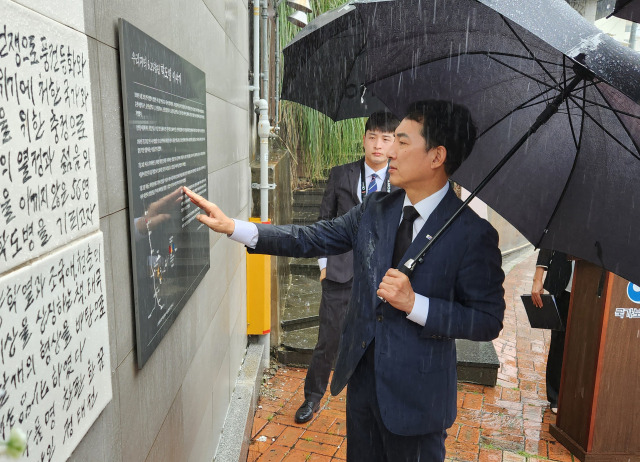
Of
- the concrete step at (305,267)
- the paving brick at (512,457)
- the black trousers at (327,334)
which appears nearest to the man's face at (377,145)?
the black trousers at (327,334)

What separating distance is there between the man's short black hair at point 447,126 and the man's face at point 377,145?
1.66 meters

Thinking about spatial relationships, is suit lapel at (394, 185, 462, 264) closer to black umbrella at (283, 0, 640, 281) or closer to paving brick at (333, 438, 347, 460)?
black umbrella at (283, 0, 640, 281)

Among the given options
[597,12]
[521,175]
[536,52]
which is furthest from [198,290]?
[597,12]

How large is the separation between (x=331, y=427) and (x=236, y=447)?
1.06m

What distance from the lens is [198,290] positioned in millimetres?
2756

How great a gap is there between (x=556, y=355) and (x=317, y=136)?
5034 mm

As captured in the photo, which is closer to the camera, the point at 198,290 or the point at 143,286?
the point at 143,286

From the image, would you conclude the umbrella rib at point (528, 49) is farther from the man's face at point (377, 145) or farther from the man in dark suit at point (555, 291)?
the man in dark suit at point (555, 291)

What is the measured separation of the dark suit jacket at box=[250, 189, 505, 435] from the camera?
224 centimetres

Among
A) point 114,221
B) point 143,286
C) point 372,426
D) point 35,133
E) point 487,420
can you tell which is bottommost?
point 487,420

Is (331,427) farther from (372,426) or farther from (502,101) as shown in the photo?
(502,101)

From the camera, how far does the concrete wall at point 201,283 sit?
1.45 metres

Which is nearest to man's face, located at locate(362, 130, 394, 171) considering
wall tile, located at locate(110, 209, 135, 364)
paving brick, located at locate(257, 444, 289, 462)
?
paving brick, located at locate(257, 444, 289, 462)

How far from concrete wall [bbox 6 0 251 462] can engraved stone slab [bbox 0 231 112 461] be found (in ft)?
0.37
